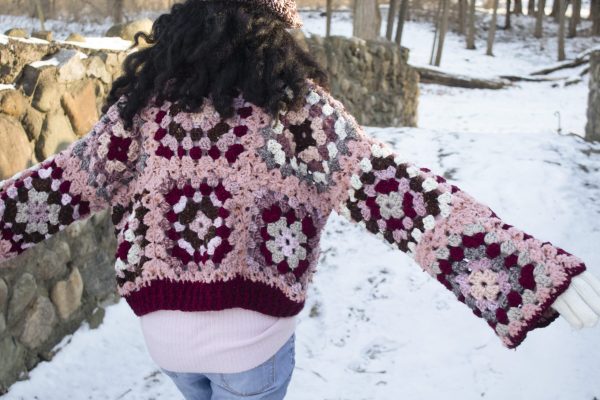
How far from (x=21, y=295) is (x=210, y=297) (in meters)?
1.68

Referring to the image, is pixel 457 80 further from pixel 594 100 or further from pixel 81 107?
pixel 81 107

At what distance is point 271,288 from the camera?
1562 mm

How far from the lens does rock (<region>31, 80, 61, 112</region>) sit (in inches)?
121

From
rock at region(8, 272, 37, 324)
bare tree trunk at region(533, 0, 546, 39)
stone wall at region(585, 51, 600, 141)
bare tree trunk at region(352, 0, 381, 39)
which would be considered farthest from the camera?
bare tree trunk at region(533, 0, 546, 39)

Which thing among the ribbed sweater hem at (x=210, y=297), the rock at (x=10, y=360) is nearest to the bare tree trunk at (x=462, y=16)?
the rock at (x=10, y=360)

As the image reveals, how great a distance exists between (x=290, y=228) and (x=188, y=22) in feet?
1.87

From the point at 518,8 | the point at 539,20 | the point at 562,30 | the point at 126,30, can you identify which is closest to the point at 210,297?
the point at 126,30

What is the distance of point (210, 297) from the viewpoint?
149 cm

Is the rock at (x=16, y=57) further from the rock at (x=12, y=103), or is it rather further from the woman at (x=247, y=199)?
the woman at (x=247, y=199)

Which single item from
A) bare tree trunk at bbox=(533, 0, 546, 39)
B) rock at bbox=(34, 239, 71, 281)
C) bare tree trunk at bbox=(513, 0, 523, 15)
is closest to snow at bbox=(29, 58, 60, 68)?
rock at bbox=(34, 239, 71, 281)

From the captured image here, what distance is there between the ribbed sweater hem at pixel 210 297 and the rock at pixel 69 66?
2040mm

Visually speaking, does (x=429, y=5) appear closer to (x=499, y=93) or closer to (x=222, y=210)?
(x=499, y=93)

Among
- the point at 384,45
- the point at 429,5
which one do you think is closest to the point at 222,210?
the point at 384,45

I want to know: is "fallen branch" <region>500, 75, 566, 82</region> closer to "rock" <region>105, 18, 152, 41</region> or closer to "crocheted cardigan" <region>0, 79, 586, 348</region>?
"rock" <region>105, 18, 152, 41</region>
